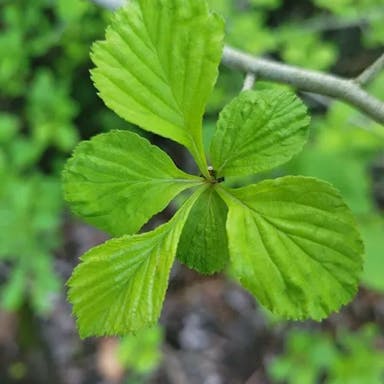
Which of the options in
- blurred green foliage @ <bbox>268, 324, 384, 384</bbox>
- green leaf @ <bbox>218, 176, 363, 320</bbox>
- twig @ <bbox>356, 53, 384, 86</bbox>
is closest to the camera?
green leaf @ <bbox>218, 176, 363, 320</bbox>

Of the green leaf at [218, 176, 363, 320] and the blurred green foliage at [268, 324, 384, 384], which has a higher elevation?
the green leaf at [218, 176, 363, 320]

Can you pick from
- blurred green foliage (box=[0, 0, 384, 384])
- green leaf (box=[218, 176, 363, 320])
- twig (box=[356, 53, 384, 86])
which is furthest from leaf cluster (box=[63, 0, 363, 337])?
blurred green foliage (box=[0, 0, 384, 384])

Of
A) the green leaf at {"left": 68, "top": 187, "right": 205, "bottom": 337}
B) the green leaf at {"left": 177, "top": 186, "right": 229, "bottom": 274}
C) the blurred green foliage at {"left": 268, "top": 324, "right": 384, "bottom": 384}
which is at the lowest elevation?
the blurred green foliage at {"left": 268, "top": 324, "right": 384, "bottom": 384}

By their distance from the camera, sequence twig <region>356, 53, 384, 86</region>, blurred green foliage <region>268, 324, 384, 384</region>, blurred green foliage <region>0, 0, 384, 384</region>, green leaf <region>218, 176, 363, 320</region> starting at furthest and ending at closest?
blurred green foliage <region>268, 324, 384, 384</region>, blurred green foliage <region>0, 0, 384, 384</region>, twig <region>356, 53, 384, 86</region>, green leaf <region>218, 176, 363, 320</region>

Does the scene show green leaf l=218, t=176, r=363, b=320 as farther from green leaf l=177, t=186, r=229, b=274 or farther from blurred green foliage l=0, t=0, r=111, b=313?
blurred green foliage l=0, t=0, r=111, b=313

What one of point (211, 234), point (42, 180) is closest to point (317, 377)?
point (42, 180)

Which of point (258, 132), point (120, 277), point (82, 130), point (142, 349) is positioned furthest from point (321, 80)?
point (82, 130)

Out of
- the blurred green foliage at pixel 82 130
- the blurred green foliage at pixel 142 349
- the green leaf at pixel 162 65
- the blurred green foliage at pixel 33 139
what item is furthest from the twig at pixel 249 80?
the blurred green foliage at pixel 142 349
